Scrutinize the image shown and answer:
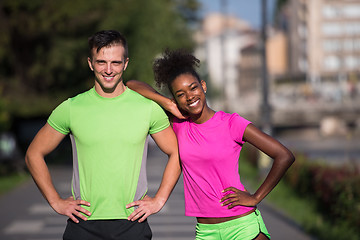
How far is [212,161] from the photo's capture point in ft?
14.3

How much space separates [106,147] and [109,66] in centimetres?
48

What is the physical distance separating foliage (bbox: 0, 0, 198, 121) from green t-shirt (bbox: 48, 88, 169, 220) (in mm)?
21061

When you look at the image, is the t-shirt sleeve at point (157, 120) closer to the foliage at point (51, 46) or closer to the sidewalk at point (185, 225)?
the sidewalk at point (185, 225)

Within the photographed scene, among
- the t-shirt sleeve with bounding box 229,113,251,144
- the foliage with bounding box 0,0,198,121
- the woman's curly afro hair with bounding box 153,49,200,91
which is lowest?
the foliage with bounding box 0,0,198,121

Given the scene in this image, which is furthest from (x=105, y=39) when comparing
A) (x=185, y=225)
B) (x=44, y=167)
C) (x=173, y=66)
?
(x=185, y=225)

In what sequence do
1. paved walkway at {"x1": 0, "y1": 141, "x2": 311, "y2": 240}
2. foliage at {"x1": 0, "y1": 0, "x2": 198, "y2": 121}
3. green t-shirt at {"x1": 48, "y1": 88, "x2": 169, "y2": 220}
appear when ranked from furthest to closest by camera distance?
foliage at {"x1": 0, "y1": 0, "x2": 198, "y2": 121}, paved walkway at {"x1": 0, "y1": 141, "x2": 311, "y2": 240}, green t-shirt at {"x1": 48, "y1": 88, "x2": 169, "y2": 220}

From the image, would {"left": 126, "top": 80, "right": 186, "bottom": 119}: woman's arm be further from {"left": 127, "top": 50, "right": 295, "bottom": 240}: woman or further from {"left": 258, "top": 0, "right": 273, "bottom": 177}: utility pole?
{"left": 258, "top": 0, "right": 273, "bottom": 177}: utility pole

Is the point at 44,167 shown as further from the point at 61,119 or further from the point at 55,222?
the point at 55,222

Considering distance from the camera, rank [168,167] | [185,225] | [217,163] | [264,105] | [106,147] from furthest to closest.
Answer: [264,105]
[185,225]
[168,167]
[217,163]
[106,147]

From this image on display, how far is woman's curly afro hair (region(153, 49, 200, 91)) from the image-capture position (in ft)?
14.8

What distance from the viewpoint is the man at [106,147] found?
4.22 metres

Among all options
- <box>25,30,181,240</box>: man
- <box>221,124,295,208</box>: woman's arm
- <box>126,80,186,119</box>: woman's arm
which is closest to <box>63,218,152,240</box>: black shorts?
<box>25,30,181,240</box>: man

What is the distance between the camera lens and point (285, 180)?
57.1 ft

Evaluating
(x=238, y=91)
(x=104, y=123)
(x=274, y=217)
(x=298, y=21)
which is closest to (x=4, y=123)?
(x=274, y=217)
